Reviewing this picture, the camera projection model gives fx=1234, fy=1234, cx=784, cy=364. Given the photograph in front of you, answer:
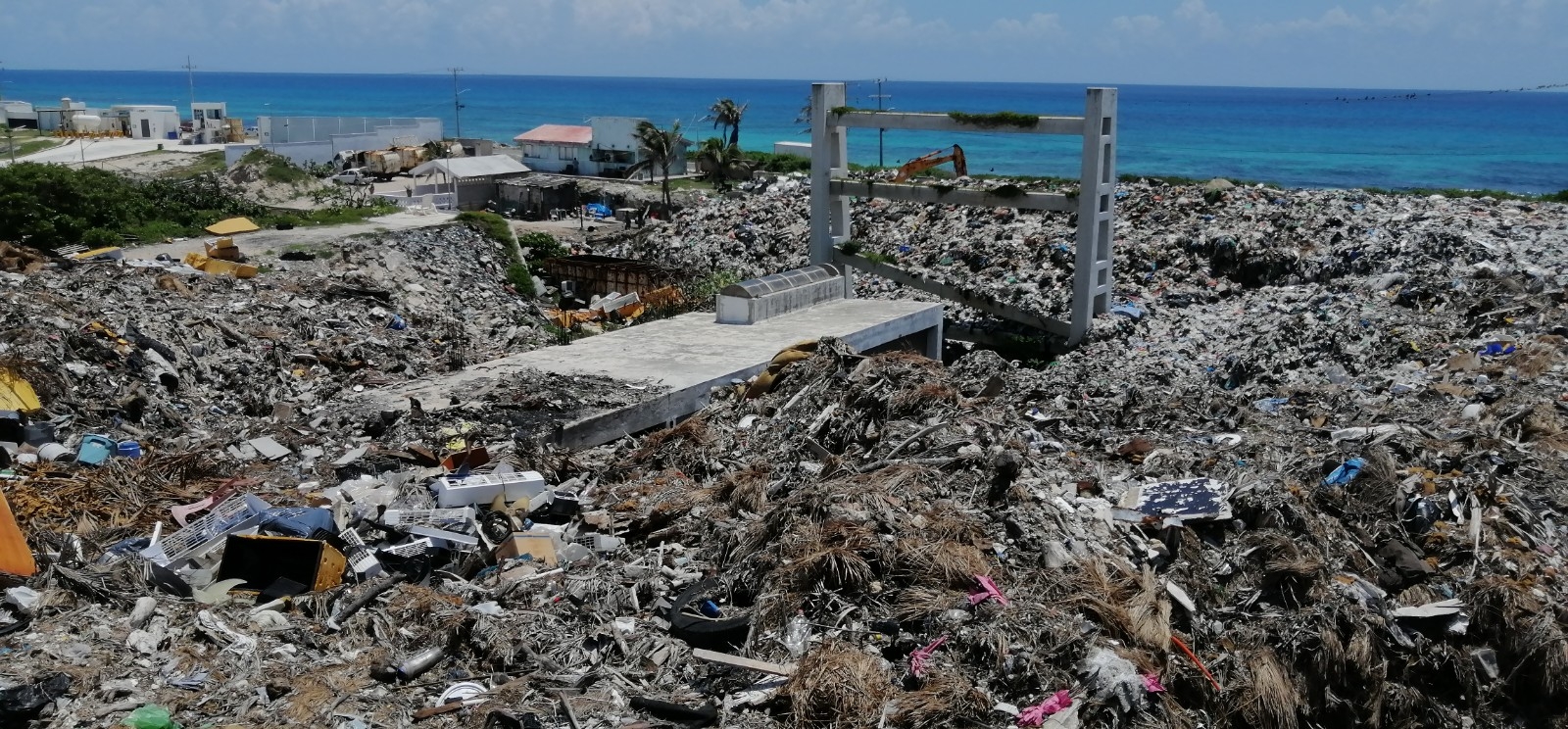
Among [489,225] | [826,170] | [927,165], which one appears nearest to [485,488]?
[826,170]

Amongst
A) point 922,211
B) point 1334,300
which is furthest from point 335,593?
point 922,211

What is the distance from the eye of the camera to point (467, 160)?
41406 millimetres

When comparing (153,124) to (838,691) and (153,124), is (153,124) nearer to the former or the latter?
(153,124)

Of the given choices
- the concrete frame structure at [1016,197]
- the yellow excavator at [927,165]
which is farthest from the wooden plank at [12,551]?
the yellow excavator at [927,165]

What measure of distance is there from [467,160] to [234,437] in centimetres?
2810

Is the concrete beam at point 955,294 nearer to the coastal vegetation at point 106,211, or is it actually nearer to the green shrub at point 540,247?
the green shrub at point 540,247

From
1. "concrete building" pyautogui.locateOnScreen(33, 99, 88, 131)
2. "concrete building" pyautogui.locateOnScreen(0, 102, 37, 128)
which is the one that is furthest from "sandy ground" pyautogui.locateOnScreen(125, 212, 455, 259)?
"concrete building" pyautogui.locateOnScreen(0, 102, 37, 128)

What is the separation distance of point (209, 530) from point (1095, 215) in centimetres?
1804

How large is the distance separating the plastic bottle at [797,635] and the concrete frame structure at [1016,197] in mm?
15374

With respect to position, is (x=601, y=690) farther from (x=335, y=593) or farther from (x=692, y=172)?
(x=692, y=172)

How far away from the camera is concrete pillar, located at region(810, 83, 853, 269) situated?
88.7 feet

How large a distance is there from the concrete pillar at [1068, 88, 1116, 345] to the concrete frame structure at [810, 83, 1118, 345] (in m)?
0.02

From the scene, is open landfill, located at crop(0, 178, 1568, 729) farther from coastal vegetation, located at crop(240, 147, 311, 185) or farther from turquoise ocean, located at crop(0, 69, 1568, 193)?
turquoise ocean, located at crop(0, 69, 1568, 193)

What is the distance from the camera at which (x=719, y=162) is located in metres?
43.8
